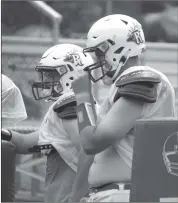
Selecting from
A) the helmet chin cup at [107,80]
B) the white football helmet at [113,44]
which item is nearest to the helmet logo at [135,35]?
the white football helmet at [113,44]

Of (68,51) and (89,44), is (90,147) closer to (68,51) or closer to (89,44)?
(89,44)

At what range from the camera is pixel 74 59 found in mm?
5863

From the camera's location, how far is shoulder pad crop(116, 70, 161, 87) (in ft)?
13.3

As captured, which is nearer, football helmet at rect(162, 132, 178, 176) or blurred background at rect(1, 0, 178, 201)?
football helmet at rect(162, 132, 178, 176)

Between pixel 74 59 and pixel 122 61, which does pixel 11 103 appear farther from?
pixel 122 61

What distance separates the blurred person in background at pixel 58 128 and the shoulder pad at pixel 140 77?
3.04 ft

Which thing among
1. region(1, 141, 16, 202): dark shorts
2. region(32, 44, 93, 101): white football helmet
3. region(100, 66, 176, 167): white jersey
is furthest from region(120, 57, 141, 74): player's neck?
region(32, 44, 93, 101): white football helmet

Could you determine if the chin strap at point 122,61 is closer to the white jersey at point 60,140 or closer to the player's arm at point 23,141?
the white jersey at point 60,140

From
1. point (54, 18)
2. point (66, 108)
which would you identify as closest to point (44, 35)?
point (54, 18)

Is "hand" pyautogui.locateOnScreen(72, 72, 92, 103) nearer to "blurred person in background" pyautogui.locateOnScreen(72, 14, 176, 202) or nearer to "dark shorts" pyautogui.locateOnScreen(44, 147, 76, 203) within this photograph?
"blurred person in background" pyautogui.locateOnScreen(72, 14, 176, 202)

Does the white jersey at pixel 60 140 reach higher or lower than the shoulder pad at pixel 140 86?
lower

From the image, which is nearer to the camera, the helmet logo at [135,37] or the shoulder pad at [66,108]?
the helmet logo at [135,37]

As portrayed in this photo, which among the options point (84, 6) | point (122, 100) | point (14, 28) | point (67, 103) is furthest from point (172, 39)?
point (122, 100)

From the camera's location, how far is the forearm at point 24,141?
5988mm
